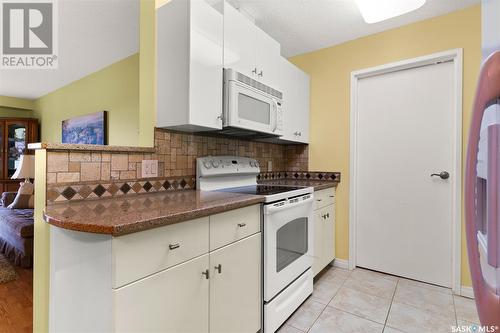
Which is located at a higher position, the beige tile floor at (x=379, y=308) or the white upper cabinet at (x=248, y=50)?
the white upper cabinet at (x=248, y=50)

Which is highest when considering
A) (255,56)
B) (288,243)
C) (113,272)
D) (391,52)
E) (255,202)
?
(391,52)

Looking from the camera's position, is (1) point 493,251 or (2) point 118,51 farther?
(2) point 118,51

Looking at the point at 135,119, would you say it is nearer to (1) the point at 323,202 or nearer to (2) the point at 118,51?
(2) the point at 118,51

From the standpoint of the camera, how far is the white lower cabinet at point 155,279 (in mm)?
867

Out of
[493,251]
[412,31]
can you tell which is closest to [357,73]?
[412,31]

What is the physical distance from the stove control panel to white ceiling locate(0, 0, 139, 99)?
1478 millimetres

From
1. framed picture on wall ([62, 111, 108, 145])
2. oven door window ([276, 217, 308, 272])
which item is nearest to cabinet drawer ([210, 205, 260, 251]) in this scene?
oven door window ([276, 217, 308, 272])

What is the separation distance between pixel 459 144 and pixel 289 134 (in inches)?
54.2

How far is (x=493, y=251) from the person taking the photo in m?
0.56

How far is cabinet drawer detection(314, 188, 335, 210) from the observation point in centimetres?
226

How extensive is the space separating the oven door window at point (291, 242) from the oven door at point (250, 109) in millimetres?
739

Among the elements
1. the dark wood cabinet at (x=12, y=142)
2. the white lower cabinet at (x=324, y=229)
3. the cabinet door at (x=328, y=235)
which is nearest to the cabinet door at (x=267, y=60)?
the white lower cabinet at (x=324, y=229)

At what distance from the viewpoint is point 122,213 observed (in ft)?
3.36

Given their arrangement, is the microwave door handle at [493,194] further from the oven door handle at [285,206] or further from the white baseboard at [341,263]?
the white baseboard at [341,263]
